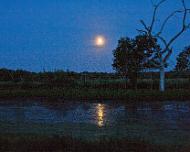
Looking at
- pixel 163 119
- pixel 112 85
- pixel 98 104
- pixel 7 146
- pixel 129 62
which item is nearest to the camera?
pixel 7 146

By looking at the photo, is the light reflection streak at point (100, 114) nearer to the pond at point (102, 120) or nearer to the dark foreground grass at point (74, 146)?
the pond at point (102, 120)

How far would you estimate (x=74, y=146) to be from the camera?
10.9 meters

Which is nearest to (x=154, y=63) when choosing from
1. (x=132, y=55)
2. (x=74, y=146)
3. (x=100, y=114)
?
(x=132, y=55)

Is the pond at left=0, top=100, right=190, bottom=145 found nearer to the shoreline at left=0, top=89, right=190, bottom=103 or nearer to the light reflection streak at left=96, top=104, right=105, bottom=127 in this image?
the light reflection streak at left=96, top=104, right=105, bottom=127

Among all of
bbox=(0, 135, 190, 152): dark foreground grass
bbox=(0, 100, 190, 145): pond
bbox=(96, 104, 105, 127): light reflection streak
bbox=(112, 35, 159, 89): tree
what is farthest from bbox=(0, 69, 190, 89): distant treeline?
bbox=(0, 135, 190, 152): dark foreground grass

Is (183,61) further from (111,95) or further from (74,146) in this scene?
(74,146)

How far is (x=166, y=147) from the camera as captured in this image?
35.7 feet

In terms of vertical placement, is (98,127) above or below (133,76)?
below

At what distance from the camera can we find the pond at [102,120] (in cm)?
1434

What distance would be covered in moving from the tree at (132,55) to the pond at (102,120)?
504 inches

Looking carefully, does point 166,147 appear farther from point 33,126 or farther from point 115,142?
point 33,126

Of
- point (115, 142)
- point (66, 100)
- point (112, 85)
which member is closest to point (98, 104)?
point (66, 100)

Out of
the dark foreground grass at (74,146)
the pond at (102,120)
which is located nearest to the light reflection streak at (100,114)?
the pond at (102,120)

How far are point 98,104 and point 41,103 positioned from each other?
326 cm
